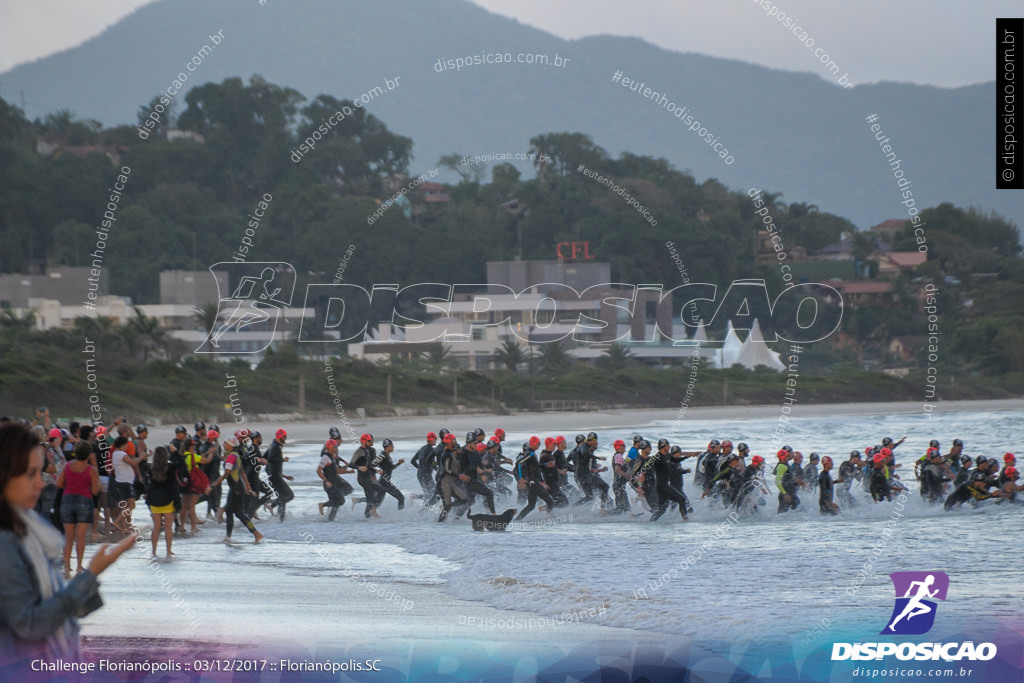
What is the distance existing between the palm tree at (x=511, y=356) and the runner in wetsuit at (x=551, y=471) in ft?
126

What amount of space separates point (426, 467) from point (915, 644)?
32.2ft

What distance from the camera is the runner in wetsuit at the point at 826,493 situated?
Result: 57.5 feet

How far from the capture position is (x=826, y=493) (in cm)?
1767

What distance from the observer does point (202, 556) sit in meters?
11.8

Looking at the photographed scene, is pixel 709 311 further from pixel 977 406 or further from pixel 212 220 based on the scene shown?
pixel 212 220

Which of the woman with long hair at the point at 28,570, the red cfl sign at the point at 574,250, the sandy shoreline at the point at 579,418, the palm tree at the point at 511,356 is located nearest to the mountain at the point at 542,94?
the red cfl sign at the point at 574,250

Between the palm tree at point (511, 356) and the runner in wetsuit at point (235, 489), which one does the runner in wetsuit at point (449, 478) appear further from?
the palm tree at point (511, 356)

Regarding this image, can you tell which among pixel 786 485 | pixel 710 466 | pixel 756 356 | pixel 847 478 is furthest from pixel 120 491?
pixel 756 356

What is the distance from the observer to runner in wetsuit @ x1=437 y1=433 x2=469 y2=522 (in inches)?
594

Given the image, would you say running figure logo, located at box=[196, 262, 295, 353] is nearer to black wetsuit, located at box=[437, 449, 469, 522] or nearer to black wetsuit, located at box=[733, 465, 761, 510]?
black wetsuit, located at box=[437, 449, 469, 522]

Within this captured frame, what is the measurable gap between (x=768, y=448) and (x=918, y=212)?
31.6 meters

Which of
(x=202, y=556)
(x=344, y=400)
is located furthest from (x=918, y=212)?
(x=202, y=556)

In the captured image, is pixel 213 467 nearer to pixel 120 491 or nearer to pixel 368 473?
pixel 120 491

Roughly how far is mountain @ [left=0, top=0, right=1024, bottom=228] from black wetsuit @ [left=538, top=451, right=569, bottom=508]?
5612cm
